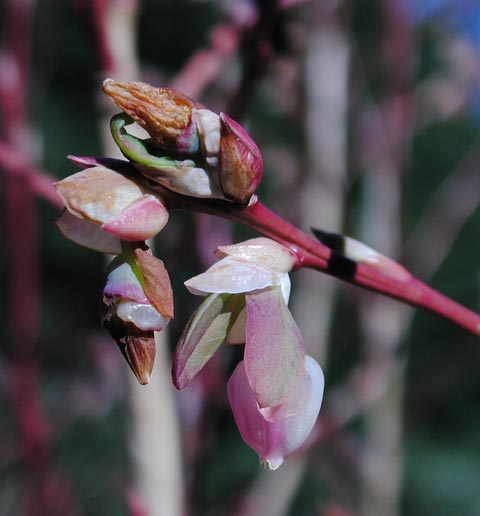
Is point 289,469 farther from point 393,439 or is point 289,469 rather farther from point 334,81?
point 334,81

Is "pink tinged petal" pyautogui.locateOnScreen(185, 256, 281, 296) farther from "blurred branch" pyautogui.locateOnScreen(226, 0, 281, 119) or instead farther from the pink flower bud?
"blurred branch" pyautogui.locateOnScreen(226, 0, 281, 119)

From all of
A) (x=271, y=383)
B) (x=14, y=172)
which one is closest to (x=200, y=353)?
(x=271, y=383)

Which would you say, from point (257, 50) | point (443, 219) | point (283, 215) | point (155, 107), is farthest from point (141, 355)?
point (443, 219)

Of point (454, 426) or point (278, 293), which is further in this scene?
point (454, 426)

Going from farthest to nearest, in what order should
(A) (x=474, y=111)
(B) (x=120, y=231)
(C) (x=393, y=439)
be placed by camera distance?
(A) (x=474, y=111) → (C) (x=393, y=439) → (B) (x=120, y=231)

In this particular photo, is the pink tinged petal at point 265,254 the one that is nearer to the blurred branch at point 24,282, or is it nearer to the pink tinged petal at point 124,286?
the pink tinged petal at point 124,286

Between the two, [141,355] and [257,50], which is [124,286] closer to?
[141,355]
